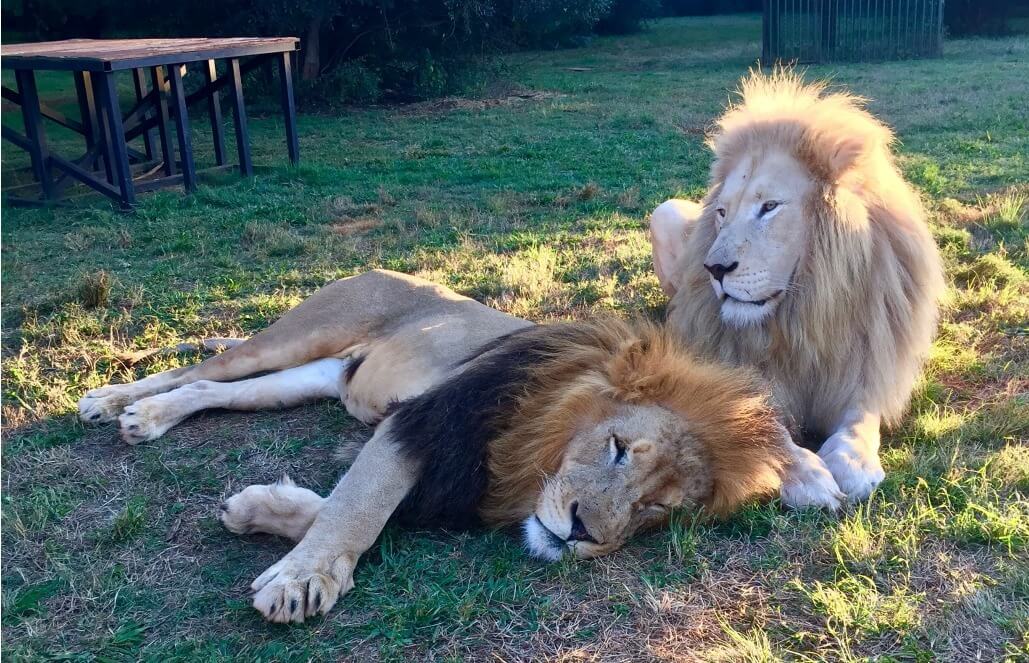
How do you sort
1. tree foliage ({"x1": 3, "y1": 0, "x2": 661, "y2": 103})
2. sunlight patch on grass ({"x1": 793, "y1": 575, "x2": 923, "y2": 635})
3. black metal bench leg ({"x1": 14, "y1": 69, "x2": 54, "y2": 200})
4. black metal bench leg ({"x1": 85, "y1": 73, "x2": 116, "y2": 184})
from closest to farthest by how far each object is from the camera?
1. sunlight patch on grass ({"x1": 793, "y1": 575, "x2": 923, "y2": 635})
2. black metal bench leg ({"x1": 14, "y1": 69, "x2": 54, "y2": 200})
3. black metal bench leg ({"x1": 85, "y1": 73, "x2": 116, "y2": 184})
4. tree foliage ({"x1": 3, "y1": 0, "x2": 661, "y2": 103})

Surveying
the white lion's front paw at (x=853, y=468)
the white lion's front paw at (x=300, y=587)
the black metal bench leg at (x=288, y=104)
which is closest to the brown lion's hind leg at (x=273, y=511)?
the white lion's front paw at (x=300, y=587)

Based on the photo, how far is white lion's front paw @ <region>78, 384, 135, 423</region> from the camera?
3027 mm

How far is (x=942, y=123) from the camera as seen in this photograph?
9438 millimetres

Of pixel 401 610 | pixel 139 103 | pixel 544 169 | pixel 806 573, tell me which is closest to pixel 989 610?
pixel 806 573

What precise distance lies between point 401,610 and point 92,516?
105 centimetres

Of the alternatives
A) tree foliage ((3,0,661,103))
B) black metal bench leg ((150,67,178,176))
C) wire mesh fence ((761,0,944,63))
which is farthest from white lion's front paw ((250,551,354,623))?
wire mesh fence ((761,0,944,63))

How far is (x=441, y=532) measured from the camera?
Result: 2.32 meters

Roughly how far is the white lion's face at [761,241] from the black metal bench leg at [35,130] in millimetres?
6526

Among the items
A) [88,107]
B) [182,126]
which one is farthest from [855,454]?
[88,107]

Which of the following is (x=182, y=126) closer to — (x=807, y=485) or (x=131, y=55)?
(x=131, y=55)

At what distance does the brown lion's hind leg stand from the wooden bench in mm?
5250

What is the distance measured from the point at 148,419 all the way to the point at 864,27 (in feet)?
59.1

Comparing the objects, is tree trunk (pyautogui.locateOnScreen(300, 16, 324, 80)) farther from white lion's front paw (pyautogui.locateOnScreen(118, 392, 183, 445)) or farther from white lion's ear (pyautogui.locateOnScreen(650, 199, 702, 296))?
white lion's front paw (pyautogui.locateOnScreen(118, 392, 183, 445))

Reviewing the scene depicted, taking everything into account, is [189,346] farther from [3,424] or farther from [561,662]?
[561,662]
